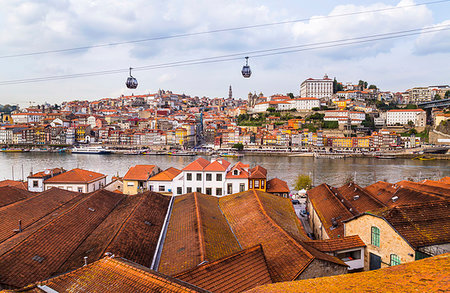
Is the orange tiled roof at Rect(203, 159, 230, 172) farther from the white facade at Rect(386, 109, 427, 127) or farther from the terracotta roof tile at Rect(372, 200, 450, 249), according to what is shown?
the white facade at Rect(386, 109, 427, 127)

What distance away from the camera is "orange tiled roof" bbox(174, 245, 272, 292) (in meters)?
3.75

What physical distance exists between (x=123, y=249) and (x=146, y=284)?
7.32ft

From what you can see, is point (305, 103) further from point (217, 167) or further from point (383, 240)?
point (383, 240)

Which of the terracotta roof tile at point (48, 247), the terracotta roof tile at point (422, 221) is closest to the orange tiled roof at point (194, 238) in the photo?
the terracotta roof tile at point (48, 247)

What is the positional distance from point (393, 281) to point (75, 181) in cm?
1292

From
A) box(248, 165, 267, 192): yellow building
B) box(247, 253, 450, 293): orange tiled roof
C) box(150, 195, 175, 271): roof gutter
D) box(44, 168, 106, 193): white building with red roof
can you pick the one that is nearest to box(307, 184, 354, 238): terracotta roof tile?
box(248, 165, 267, 192): yellow building

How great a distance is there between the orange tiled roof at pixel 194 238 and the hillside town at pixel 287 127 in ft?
122

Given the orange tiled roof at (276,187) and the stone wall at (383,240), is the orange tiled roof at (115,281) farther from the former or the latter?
the orange tiled roof at (276,187)

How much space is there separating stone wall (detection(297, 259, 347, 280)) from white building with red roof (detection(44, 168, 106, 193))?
426 inches

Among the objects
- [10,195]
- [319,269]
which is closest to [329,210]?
[319,269]

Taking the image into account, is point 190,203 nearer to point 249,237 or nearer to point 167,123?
point 249,237

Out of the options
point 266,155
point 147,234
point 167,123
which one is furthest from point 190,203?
point 167,123

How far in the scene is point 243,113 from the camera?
66.1m

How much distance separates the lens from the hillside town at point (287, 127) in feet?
152
